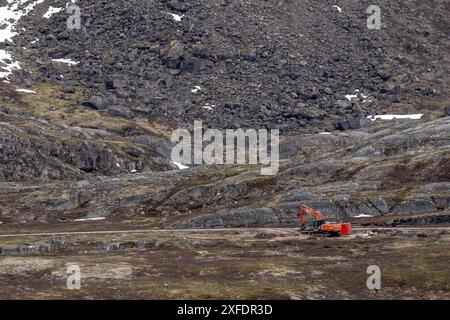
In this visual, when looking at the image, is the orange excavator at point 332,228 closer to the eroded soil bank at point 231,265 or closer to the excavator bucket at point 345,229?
the excavator bucket at point 345,229

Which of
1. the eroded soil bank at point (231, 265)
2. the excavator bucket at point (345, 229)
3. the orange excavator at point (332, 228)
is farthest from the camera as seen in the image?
the orange excavator at point (332, 228)

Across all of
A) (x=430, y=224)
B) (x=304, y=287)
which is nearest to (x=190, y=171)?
(x=430, y=224)

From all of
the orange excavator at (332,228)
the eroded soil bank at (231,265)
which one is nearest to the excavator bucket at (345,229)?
the orange excavator at (332,228)

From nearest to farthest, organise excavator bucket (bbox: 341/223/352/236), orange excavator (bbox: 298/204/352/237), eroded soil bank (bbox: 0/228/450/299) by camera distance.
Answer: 1. eroded soil bank (bbox: 0/228/450/299)
2. excavator bucket (bbox: 341/223/352/236)
3. orange excavator (bbox: 298/204/352/237)

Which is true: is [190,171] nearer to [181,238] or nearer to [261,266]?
[181,238]

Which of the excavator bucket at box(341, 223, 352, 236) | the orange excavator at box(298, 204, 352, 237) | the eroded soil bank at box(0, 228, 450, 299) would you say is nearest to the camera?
the eroded soil bank at box(0, 228, 450, 299)

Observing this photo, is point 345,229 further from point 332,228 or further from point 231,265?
point 231,265

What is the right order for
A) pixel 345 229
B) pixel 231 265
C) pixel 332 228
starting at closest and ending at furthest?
1. pixel 231 265
2. pixel 345 229
3. pixel 332 228

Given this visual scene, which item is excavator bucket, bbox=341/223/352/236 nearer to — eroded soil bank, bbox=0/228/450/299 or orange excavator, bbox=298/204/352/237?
orange excavator, bbox=298/204/352/237

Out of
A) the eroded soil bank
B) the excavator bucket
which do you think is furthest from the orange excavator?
the eroded soil bank

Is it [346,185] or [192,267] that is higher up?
[346,185]

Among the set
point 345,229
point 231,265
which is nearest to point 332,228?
point 345,229
